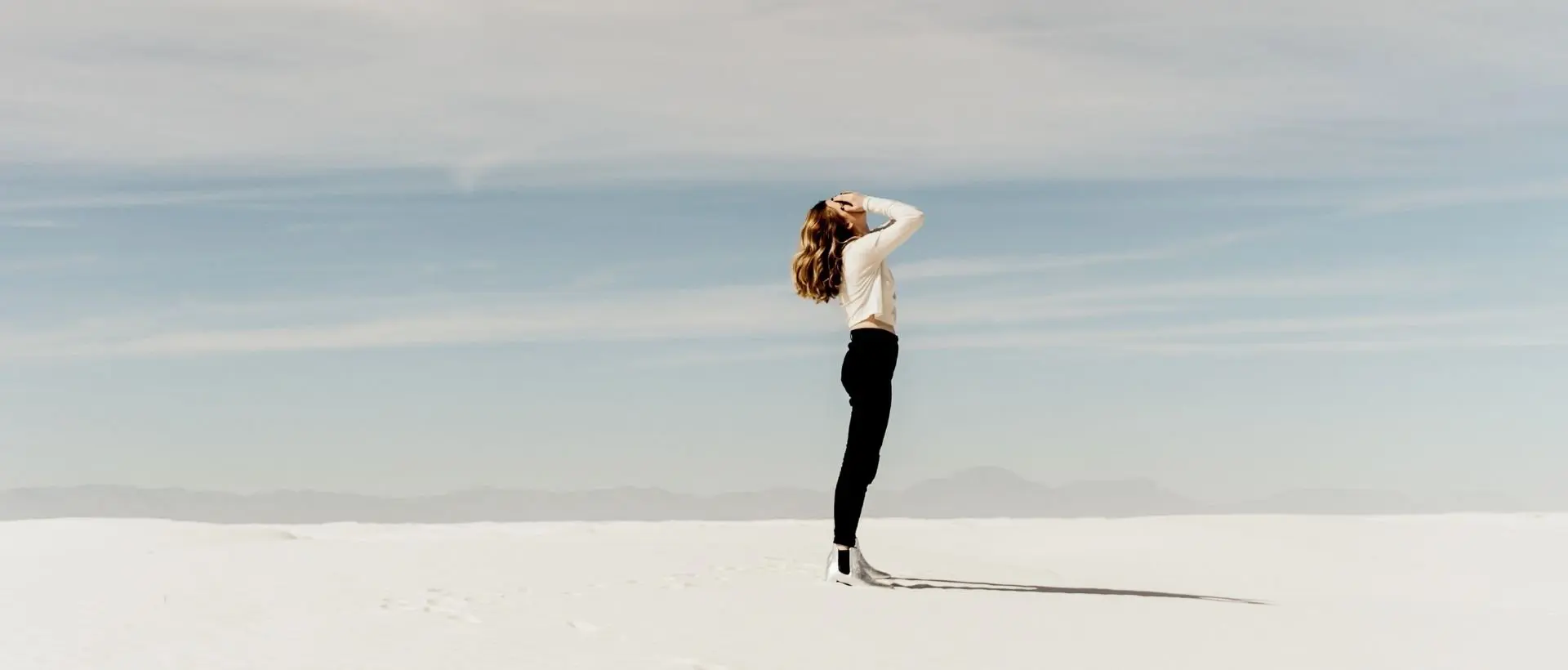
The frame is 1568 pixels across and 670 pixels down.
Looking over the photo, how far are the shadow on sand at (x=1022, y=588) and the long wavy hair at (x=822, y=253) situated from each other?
75.0 inches

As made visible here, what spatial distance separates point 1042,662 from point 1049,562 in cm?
595

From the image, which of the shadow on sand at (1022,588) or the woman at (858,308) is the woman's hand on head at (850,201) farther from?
the shadow on sand at (1022,588)

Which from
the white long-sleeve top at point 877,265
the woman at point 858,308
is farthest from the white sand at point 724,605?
the white long-sleeve top at point 877,265

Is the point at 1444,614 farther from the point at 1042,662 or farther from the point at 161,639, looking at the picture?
the point at 161,639

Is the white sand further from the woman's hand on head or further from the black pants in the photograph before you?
the woman's hand on head

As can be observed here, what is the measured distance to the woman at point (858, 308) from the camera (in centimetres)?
839

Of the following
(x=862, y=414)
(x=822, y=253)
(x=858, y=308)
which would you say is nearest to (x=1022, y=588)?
(x=862, y=414)

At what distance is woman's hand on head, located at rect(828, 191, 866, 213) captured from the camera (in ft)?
28.3

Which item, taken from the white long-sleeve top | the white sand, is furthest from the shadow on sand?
the white long-sleeve top

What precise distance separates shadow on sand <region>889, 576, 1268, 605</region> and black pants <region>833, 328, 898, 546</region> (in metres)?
0.58

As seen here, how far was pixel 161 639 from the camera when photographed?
686 cm

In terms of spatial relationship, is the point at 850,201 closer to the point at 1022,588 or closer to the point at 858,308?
the point at 858,308

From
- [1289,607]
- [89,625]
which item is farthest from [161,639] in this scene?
[1289,607]

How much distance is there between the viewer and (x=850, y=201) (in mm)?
8664
